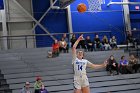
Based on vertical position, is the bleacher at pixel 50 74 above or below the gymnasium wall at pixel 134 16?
below

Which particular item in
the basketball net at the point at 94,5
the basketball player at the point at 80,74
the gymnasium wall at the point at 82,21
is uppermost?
the basketball net at the point at 94,5

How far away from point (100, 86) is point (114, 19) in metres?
10.1

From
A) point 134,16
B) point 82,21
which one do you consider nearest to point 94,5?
point 82,21

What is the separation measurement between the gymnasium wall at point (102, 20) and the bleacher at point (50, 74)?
5.22m

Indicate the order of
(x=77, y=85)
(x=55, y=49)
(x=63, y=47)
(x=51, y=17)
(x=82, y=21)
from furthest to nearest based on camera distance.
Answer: (x=82, y=21)
(x=51, y=17)
(x=63, y=47)
(x=55, y=49)
(x=77, y=85)

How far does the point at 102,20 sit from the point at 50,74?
912cm

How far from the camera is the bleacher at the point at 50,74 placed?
42.5ft

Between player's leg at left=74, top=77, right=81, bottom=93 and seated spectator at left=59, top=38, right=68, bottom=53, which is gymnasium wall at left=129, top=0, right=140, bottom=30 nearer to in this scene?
seated spectator at left=59, top=38, right=68, bottom=53

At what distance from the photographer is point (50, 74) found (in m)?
14.2

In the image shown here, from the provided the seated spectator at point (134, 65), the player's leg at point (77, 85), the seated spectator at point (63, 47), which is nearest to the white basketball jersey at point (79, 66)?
the player's leg at point (77, 85)

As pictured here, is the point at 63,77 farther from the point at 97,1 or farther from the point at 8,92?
the point at 97,1

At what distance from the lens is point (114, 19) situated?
22.5 m

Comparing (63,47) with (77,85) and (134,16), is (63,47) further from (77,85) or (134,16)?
(77,85)

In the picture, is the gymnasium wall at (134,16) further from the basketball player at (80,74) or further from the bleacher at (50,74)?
the basketball player at (80,74)
